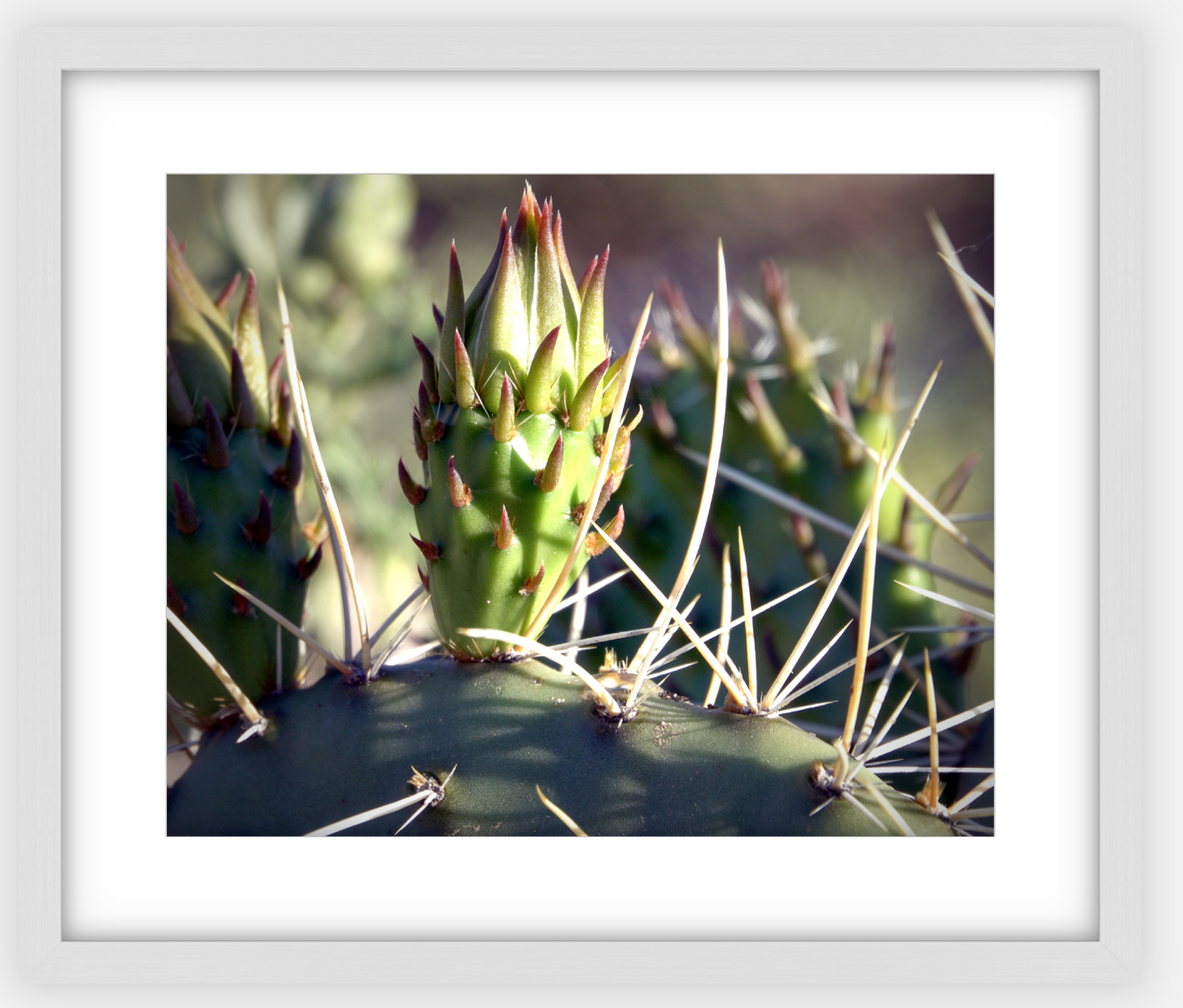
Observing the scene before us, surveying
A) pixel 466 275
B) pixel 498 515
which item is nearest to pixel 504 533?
pixel 498 515

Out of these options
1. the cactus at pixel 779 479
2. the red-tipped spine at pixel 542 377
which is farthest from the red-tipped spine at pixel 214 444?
the cactus at pixel 779 479

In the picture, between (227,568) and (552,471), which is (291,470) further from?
(552,471)
